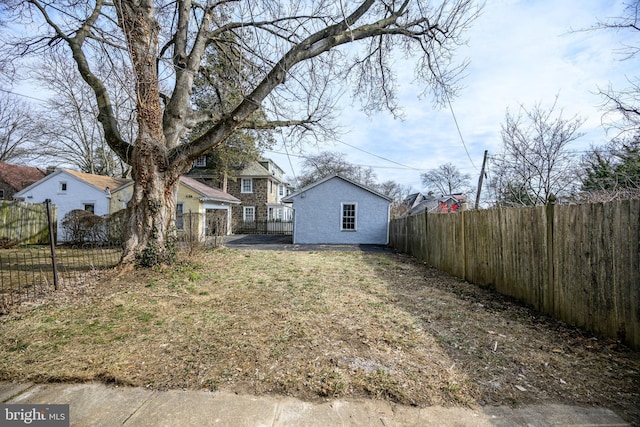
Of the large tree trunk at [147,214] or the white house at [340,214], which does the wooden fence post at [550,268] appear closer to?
the large tree trunk at [147,214]

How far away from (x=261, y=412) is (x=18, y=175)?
3835cm

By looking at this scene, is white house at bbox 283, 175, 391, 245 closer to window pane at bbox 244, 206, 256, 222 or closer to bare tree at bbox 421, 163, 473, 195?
window pane at bbox 244, 206, 256, 222

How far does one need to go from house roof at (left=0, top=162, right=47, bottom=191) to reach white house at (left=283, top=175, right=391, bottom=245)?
91.8 ft

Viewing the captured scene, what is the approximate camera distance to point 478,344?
3260mm

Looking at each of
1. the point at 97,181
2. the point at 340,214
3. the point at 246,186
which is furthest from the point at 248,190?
the point at 340,214

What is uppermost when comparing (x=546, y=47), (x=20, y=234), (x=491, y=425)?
(x=546, y=47)

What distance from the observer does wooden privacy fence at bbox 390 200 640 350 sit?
3088 mm

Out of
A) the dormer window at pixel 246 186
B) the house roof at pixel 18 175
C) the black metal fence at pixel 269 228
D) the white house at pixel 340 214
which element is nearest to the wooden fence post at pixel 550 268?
the white house at pixel 340 214

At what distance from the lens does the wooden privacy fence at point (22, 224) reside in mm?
12656

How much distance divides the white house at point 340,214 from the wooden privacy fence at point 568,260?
9.85 meters

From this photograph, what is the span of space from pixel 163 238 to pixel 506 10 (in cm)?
927

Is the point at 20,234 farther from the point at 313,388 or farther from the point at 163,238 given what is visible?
the point at 313,388

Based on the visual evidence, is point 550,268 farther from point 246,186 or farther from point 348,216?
point 246,186

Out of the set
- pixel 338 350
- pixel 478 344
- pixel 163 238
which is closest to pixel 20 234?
pixel 163 238
